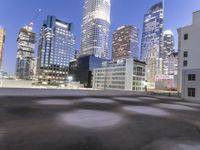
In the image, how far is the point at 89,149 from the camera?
5.66m

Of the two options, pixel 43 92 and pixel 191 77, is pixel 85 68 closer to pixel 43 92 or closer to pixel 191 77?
pixel 191 77

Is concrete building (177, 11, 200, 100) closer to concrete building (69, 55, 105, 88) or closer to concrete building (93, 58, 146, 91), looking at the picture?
→ concrete building (93, 58, 146, 91)

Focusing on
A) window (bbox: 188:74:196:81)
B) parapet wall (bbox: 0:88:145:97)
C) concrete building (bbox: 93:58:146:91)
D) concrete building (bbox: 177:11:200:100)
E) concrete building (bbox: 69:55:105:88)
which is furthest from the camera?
concrete building (bbox: 69:55:105:88)

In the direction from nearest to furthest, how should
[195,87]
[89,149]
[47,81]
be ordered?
[89,149] → [195,87] → [47,81]

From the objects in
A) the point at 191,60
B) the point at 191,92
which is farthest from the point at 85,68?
the point at 191,92

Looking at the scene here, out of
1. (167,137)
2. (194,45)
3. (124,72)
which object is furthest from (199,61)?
(124,72)

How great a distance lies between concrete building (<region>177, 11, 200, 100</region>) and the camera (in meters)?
31.8

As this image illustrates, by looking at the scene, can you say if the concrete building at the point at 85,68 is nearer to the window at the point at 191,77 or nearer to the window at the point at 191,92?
the window at the point at 191,77

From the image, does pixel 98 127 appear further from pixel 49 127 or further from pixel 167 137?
pixel 167 137

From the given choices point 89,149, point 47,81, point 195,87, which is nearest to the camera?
point 89,149

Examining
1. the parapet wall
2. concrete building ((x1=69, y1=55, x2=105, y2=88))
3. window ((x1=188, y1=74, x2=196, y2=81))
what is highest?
concrete building ((x1=69, y1=55, x2=105, y2=88))

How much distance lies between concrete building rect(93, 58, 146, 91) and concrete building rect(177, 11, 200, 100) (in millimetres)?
80048

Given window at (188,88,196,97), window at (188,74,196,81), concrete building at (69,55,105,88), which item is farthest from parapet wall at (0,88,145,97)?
concrete building at (69,55,105,88)

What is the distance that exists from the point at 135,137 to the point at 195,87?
29.9m
